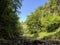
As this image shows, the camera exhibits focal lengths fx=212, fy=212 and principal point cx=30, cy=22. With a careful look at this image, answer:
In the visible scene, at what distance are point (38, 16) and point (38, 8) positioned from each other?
7.14 meters

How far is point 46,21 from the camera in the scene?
5662cm

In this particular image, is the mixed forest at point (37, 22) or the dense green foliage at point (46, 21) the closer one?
the mixed forest at point (37, 22)

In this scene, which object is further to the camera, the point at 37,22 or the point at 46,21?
the point at 37,22

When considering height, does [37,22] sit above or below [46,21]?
below

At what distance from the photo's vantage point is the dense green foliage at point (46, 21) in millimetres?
54941

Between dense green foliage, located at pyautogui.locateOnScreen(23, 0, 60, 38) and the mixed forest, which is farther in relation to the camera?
dense green foliage, located at pyautogui.locateOnScreen(23, 0, 60, 38)

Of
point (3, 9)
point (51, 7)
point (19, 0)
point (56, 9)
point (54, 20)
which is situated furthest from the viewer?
point (51, 7)

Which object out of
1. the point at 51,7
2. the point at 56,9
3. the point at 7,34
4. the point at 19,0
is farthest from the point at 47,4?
the point at 7,34

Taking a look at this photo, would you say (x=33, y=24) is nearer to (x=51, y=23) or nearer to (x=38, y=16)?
(x=38, y=16)

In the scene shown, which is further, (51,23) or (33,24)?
(33,24)

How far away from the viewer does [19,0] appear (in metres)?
31.4

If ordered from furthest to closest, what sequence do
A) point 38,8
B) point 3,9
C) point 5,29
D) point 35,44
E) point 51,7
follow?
1. point 38,8
2. point 51,7
3. point 35,44
4. point 5,29
5. point 3,9

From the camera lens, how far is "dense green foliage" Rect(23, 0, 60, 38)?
54.9 m

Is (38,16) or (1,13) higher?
(1,13)
